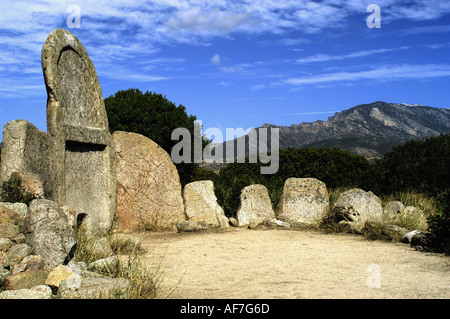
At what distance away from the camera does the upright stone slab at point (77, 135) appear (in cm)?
877

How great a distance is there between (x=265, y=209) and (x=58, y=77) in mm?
6069

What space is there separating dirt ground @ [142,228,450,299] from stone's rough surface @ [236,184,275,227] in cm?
131

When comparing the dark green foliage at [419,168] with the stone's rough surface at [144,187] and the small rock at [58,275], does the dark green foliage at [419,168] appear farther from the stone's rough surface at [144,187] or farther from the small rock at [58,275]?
the small rock at [58,275]

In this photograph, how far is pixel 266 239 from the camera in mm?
10086

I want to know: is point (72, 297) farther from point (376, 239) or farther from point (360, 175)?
point (360, 175)

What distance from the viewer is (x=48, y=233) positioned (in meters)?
5.97

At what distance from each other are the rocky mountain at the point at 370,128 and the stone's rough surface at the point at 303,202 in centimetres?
3557

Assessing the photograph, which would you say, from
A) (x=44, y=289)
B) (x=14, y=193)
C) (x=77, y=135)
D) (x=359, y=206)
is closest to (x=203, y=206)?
(x=77, y=135)

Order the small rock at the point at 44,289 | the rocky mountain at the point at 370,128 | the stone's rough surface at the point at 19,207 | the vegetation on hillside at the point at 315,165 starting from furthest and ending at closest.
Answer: the rocky mountain at the point at 370,128
the vegetation on hillside at the point at 315,165
the stone's rough surface at the point at 19,207
the small rock at the point at 44,289

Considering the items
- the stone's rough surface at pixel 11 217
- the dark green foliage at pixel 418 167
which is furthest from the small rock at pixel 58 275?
the dark green foliage at pixel 418 167

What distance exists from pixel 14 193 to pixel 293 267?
4.35m

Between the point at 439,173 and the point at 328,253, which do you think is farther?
the point at 439,173
